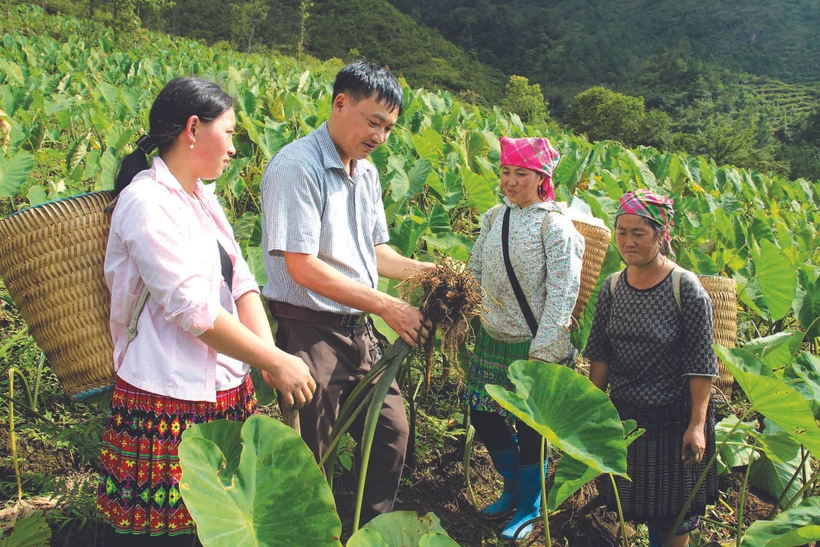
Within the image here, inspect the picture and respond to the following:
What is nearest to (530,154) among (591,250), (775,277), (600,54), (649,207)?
(649,207)

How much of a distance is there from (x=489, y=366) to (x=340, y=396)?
0.54 metres

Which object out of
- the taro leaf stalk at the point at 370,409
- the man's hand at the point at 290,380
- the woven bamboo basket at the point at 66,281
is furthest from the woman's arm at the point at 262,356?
the woven bamboo basket at the point at 66,281

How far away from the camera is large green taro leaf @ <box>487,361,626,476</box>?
1.39 m

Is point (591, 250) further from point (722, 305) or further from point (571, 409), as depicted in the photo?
point (571, 409)

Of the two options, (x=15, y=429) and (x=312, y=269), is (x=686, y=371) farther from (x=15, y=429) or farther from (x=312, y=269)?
(x=15, y=429)

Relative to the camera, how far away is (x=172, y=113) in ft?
4.54

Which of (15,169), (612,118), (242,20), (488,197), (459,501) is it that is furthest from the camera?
(242,20)

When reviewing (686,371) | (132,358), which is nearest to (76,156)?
(132,358)

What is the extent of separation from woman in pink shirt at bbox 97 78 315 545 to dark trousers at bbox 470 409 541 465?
95cm

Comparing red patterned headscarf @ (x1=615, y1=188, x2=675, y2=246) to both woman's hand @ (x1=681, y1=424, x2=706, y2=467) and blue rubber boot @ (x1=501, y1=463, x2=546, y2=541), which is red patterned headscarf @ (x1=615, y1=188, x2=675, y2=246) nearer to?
woman's hand @ (x1=681, y1=424, x2=706, y2=467)

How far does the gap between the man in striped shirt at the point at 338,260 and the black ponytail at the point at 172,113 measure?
1.03 ft

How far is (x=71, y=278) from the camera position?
135 centimetres

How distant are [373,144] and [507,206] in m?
0.57

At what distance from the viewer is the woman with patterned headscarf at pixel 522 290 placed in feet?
6.52
